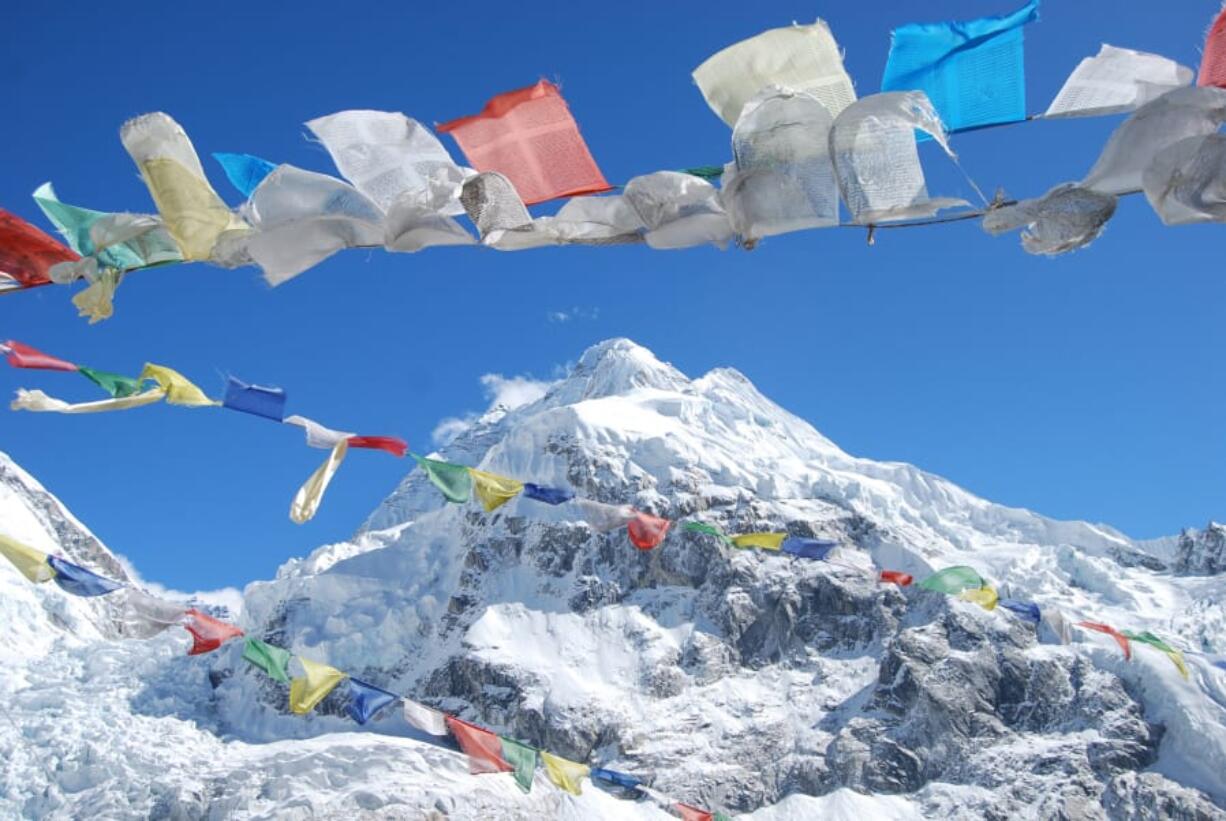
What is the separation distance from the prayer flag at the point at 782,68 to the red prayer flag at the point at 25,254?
4.65 meters

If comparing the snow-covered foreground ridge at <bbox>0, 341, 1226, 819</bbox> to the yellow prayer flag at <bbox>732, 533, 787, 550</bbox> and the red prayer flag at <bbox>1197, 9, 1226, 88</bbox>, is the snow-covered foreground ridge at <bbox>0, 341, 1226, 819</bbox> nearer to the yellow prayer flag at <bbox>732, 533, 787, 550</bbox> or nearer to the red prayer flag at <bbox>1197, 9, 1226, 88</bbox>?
the yellow prayer flag at <bbox>732, 533, 787, 550</bbox>

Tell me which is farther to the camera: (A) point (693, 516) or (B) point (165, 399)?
(A) point (693, 516)

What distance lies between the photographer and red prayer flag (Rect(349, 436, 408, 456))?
12488 millimetres

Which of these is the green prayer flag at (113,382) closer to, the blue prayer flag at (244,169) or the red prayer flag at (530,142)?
the blue prayer flag at (244,169)

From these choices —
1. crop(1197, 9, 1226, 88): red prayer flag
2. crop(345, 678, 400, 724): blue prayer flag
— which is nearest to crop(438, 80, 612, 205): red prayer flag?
crop(1197, 9, 1226, 88): red prayer flag

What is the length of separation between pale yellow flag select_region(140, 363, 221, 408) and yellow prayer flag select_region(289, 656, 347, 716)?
3.86 m

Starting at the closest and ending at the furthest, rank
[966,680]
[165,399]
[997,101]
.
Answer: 1. [997,101]
2. [165,399]
3. [966,680]

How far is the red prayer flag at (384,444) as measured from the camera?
12488mm

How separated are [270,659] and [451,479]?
341 centimetres

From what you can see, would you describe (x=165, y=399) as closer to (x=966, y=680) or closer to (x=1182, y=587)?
(x=966, y=680)

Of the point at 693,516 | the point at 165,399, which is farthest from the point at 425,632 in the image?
the point at 165,399

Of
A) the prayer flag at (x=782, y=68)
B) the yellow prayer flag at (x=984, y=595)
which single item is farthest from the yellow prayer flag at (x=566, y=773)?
the prayer flag at (x=782, y=68)

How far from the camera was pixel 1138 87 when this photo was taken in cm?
638

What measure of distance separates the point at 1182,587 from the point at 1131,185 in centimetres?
14707
